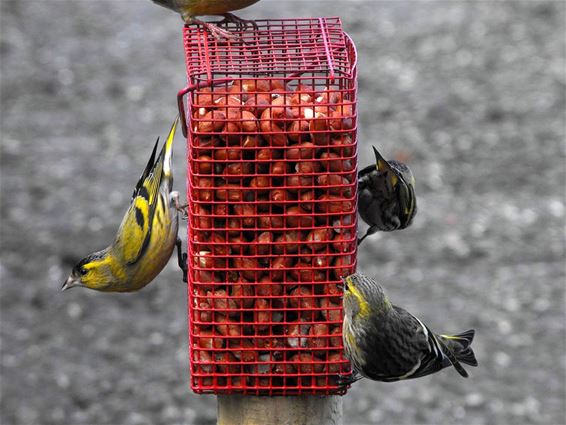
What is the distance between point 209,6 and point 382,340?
1.77 metres

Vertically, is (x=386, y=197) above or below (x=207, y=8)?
below

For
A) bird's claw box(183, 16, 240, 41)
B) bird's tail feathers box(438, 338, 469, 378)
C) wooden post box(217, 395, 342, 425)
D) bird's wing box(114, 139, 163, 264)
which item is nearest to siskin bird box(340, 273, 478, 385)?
bird's tail feathers box(438, 338, 469, 378)

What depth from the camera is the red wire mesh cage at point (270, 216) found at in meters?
4.23

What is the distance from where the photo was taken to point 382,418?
25.8 feet

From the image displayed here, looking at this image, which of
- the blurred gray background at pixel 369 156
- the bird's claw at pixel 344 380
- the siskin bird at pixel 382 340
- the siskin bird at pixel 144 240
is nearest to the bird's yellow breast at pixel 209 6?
the siskin bird at pixel 144 240

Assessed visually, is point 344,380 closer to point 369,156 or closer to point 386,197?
point 386,197

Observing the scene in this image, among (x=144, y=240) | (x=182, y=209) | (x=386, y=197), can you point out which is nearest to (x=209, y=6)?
(x=182, y=209)

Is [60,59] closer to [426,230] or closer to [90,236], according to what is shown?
[90,236]

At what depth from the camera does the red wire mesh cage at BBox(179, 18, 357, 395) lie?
423 cm

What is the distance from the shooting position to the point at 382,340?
4.61 meters

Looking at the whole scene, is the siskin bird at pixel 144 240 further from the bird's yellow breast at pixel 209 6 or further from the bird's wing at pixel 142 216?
the bird's yellow breast at pixel 209 6

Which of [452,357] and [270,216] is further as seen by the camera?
[452,357]

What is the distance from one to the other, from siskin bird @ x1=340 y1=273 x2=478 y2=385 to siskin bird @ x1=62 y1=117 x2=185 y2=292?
1404mm

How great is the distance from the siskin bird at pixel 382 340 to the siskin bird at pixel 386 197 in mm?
675
